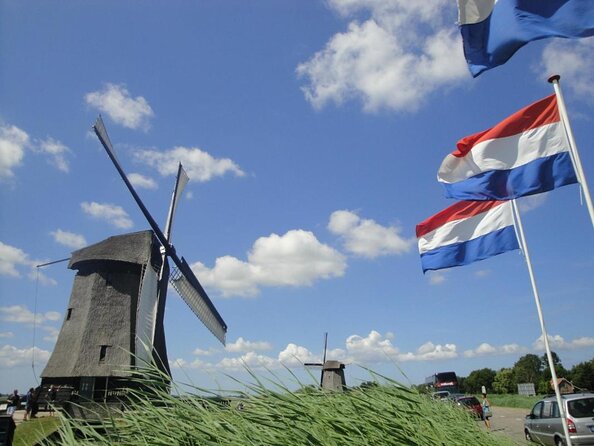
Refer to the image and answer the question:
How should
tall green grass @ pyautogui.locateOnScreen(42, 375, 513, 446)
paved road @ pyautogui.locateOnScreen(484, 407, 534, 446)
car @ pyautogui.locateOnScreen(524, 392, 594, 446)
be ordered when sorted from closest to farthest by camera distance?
tall green grass @ pyautogui.locateOnScreen(42, 375, 513, 446) < paved road @ pyautogui.locateOnScreen(484, 407, 534, 446) < car @ pyautogui.locateOnScreen(524, 392, 594, 446)

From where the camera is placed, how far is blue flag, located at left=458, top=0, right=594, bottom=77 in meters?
5.45

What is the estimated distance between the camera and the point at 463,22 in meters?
6.41

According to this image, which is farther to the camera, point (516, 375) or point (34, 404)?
point (516, 375)

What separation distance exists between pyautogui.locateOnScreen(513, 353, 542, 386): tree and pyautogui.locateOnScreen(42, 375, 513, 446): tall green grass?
9729cm

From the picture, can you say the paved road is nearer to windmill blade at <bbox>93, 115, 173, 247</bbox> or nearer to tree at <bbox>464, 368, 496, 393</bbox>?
windmill blade at <bbox>93, 115, 173, 247</bbox>

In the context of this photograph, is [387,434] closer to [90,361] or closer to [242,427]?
[242,427]

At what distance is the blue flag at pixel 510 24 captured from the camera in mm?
5449

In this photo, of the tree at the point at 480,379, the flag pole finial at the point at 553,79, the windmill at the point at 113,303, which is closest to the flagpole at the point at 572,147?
the flag pole finial at the point at 553,79

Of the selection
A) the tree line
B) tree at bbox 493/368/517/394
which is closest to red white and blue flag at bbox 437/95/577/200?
the tree line

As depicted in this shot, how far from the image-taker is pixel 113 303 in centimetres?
2770

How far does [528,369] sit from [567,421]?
3731 inches

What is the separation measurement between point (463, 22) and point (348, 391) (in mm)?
5099

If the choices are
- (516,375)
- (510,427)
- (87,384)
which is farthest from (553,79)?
(516,375)

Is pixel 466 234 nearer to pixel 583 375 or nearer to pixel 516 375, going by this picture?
pixel 583 375
